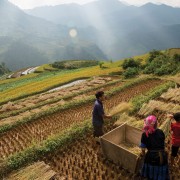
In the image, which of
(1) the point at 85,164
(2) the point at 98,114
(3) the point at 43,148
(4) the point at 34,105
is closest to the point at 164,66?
(4) the point at 34,105

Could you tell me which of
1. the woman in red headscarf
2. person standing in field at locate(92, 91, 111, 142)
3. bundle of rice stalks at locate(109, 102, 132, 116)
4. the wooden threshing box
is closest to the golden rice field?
bundle of rice stalks at locate(109, 102, 132, 116)

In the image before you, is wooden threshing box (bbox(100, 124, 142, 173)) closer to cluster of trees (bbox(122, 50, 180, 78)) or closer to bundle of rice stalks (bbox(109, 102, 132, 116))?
bundle of rice stalks (bbox(109, 102, 132, 116))

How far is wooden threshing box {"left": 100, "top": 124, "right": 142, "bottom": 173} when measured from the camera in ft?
18.0

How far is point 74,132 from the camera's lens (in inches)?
318

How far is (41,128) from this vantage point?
386 inches

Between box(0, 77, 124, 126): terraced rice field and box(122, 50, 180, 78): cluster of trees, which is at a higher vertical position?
box(122, 50, 180, 78): cluster of trees

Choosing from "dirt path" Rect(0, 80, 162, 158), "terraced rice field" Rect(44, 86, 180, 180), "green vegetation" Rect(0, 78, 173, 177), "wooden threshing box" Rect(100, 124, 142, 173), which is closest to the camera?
"wooden threshing box" Rect(100, 124, 142, 173)

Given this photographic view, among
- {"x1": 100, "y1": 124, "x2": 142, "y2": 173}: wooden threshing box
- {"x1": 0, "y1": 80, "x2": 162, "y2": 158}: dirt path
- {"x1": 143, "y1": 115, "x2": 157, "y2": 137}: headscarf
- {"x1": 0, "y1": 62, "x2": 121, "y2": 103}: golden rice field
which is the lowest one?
{"x1": 0, "y1": 62, "x2": 121, "y2": 103}: golden rice field

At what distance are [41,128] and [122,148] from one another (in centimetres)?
502

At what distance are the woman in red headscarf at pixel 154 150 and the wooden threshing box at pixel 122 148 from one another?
2.33 feet

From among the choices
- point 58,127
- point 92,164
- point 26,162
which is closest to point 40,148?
point 26,162

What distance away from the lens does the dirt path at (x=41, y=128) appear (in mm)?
8342

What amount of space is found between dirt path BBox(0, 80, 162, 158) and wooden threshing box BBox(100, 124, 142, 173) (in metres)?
2.98

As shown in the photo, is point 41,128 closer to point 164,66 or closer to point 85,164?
point 85,164
